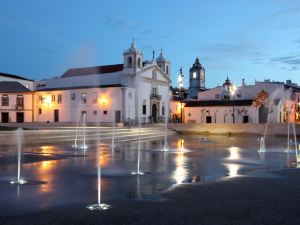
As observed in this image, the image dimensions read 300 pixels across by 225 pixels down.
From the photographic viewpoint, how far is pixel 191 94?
106m

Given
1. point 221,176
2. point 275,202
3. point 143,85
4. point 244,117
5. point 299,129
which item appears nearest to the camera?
point 275,202

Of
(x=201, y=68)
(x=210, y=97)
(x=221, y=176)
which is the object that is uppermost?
→ (x=201, y=68)

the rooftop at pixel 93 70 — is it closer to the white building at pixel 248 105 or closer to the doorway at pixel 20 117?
the doorway at pixel 20 117

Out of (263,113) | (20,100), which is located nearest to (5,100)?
(20,100)

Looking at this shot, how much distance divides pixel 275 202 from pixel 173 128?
41475 mm

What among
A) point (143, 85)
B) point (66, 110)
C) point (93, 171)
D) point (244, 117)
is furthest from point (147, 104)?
point (93, 171)

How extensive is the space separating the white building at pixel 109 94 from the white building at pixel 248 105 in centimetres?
853

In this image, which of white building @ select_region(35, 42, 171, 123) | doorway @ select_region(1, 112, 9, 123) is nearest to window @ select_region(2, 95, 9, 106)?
doorway @ select_region(1, 112, 9, 123)

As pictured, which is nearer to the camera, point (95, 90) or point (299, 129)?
point (299, 129)

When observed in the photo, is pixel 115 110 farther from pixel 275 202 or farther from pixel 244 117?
pixel 275 202

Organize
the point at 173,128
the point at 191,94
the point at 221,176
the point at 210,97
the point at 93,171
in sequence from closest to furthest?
the point at 221,176
the point at 93,171
the point at 173,128
the point at 210,97
the point at 191,94

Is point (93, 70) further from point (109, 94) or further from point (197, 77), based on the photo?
point (197, 77)

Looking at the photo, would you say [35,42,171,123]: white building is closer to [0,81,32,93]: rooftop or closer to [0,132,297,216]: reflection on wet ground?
[0,81,32,93]: rooftop

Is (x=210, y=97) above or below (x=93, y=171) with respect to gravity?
above
